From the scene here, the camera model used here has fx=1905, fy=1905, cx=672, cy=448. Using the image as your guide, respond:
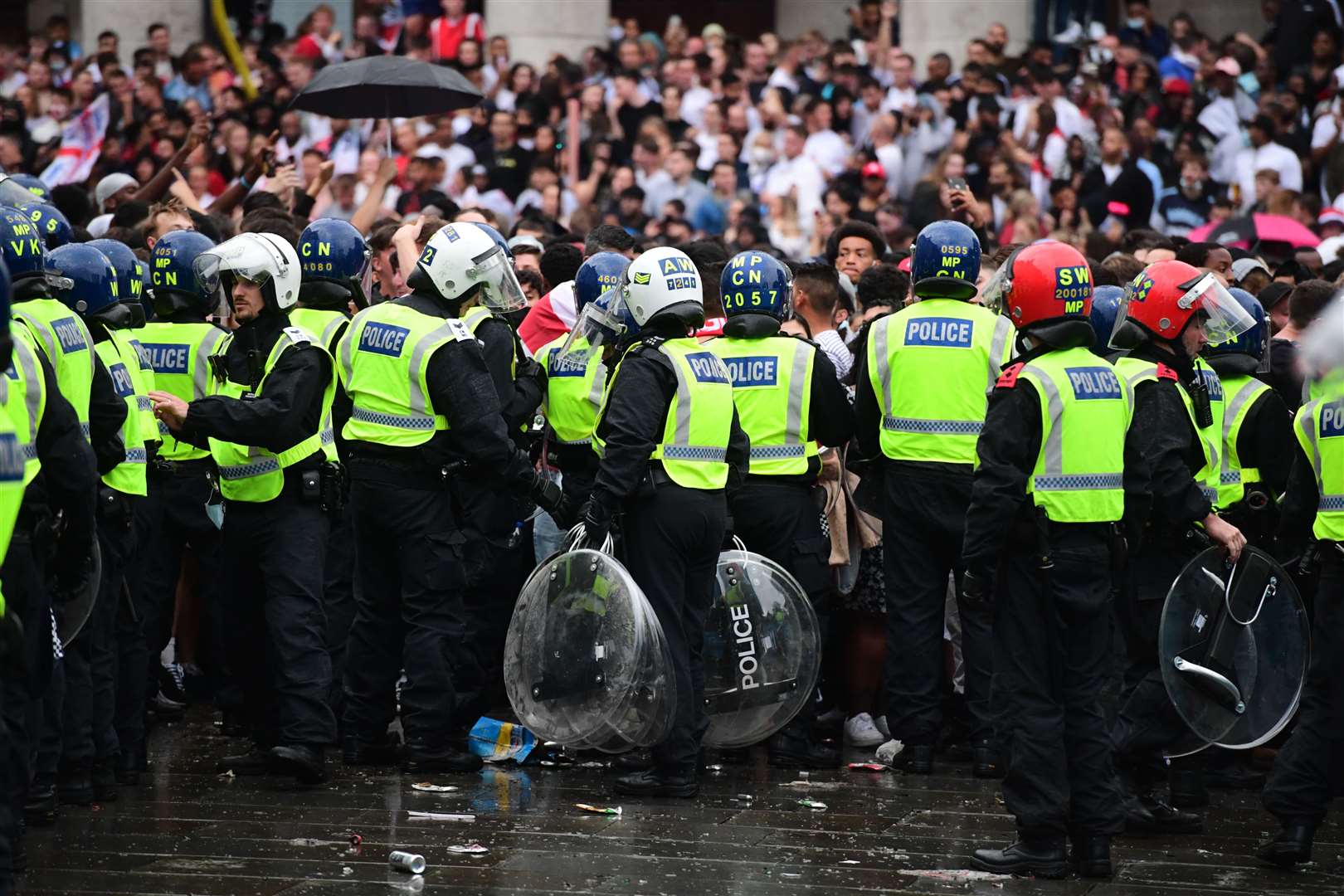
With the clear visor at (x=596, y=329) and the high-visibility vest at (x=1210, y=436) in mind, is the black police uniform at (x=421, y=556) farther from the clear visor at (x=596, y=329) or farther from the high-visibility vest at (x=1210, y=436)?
the high-visibility vest at (x=1210, y=436)

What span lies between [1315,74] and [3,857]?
15542 mm

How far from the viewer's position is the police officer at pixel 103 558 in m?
7.40

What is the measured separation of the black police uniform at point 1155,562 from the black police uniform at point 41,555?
3.74 meters

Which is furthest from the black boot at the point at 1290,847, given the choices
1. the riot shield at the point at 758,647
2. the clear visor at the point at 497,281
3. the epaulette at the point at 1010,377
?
the clear visor at the point at 497,281

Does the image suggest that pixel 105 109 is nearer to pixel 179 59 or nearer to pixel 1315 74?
pixel 179 59

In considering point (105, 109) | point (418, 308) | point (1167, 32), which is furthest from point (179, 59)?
point (418, 308)

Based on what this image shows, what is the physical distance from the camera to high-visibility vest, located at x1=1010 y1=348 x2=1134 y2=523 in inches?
267

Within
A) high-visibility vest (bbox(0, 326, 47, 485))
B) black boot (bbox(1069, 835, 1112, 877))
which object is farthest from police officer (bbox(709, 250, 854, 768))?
high-visibility vest (bbox(0, 326, 47, 485))

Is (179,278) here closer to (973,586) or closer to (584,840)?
(584,840)

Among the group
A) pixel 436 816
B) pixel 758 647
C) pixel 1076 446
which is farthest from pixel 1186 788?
pixel 436 816

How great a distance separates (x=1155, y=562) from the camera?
7.85m

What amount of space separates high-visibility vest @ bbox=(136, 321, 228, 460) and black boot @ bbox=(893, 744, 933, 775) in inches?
139

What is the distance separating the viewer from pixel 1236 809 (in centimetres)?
800

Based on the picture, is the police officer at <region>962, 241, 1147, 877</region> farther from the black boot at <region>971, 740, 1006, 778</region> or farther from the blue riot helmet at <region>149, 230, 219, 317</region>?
the blue riot helmet at <region>149, 230, 219, 317</region>
